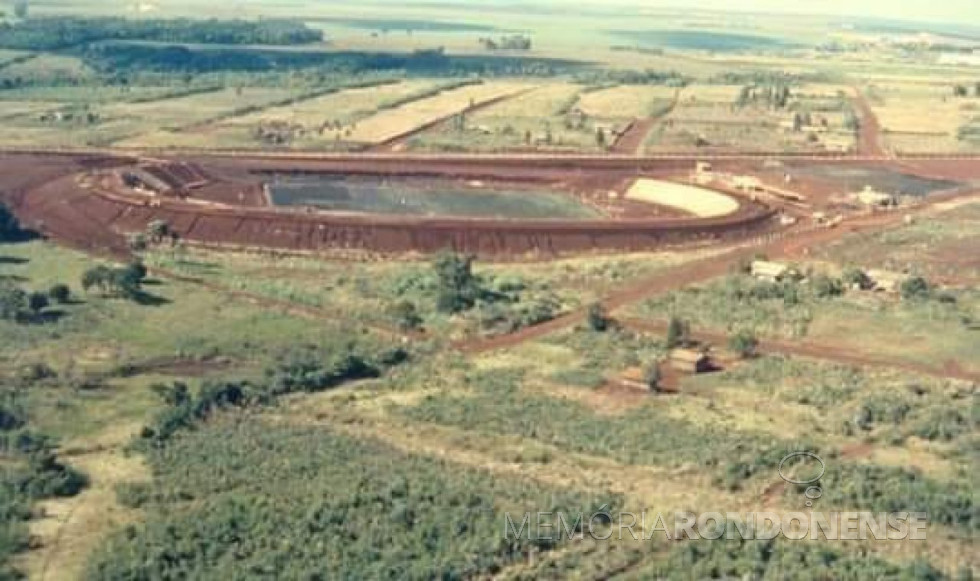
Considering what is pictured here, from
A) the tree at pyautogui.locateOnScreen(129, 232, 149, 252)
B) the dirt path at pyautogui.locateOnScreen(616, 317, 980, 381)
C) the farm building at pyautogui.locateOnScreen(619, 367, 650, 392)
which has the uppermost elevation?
the farm building at pyautogui.locateOnScreen(619, 367, 650, 392)

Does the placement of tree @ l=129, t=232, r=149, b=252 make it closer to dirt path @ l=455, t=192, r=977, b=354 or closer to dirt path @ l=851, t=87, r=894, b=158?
dirt path @ l=455, t=192, r=977, b=354

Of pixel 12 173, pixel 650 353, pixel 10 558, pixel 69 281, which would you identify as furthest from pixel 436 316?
pixel 12 173

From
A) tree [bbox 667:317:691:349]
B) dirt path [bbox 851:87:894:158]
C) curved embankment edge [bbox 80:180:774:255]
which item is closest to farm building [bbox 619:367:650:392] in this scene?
tree [bbox 667:317:691:349]

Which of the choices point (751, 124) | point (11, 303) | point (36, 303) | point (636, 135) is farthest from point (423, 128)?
point (11, 303)

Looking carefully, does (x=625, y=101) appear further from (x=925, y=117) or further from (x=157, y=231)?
(x=157, y=231)

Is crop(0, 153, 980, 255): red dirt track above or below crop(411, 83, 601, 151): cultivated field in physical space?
below

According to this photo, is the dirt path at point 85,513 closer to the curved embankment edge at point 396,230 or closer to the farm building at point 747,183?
the curved embankment edge at point 396,230

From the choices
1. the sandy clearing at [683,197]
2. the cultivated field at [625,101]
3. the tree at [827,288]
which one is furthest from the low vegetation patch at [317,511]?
the cultivated field at [625,101]
